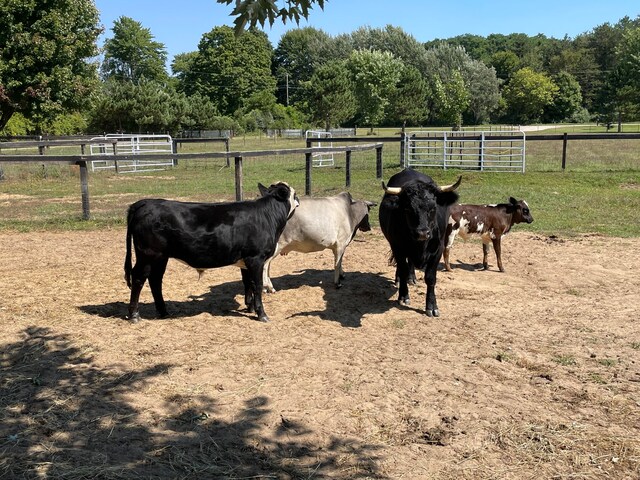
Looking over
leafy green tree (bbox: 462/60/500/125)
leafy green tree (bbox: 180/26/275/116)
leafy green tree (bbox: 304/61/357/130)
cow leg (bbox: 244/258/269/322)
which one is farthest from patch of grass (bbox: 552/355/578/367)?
leafy green tree (bbox: 180/26/275/116)

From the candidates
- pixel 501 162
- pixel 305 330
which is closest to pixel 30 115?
pixel 501 162

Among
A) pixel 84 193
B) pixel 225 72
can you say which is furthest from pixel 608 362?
pixel 225 72

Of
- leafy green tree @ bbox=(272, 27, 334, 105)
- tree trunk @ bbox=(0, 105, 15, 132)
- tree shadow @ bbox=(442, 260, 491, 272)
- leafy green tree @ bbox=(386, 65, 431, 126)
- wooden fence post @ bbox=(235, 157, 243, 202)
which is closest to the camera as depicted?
tree shadow @ bbox=(442, 260, 491, 272)

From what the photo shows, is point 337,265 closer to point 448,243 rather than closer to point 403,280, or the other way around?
point 403,280

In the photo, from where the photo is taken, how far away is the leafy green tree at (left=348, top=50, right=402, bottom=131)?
6469cm

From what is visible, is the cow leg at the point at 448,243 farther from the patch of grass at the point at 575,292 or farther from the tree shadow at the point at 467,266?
the patch of grass at the point at 575,292

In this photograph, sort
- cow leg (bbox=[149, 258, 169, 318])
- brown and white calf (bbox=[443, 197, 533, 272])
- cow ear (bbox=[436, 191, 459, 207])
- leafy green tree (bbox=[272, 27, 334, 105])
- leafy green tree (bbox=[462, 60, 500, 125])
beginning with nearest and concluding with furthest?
cow leg (bbox=[149, 258, 169, 318]), cow ear (bbox=[436, 191, 459, 207]), brown and white calf (bbox=[443, 197, 533, 272]), leafy green tree (bbox=[462, 60, 500, 125]), leafy green tree (bbox=[272, 27, 334, 105])

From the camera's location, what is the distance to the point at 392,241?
7242 millimetres

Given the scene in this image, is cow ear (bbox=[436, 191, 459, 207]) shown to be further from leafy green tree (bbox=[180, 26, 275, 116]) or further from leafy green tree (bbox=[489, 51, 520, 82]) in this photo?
leafy green tree (bbox=[489, 51, 520, 82])

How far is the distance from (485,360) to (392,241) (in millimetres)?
2248

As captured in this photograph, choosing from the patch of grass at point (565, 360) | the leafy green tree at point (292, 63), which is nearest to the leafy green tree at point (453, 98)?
the leafy green tree at point (292, 63)

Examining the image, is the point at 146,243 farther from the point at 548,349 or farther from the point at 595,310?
the point at 595,310

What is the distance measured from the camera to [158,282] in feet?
21.0

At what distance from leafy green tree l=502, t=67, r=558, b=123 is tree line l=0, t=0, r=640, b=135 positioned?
20 cm
